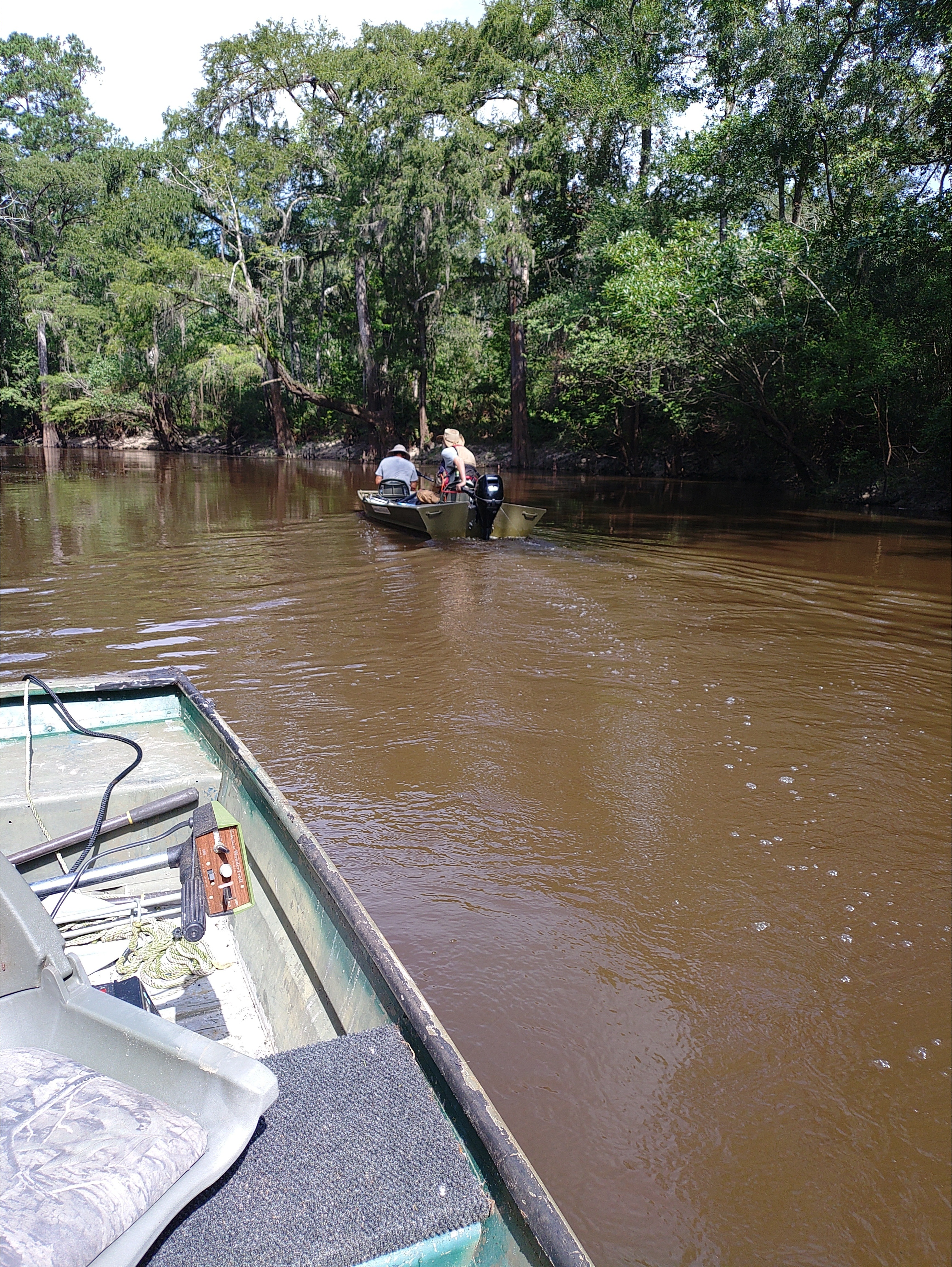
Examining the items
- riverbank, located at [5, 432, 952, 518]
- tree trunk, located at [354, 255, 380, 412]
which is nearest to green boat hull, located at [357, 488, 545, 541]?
riverbank, located at [5, 432, 952, 518]

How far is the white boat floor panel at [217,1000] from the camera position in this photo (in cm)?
265

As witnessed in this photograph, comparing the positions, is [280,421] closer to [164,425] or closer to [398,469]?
[164,425]

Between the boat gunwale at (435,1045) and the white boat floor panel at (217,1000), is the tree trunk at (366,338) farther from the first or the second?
the boat gunwale at (435,1045)

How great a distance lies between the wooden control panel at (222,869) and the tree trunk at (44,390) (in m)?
41.7

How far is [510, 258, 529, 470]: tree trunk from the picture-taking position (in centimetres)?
2697

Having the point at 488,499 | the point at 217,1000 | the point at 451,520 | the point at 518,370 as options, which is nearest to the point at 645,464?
the point at 518,370

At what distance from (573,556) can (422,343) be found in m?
19.9

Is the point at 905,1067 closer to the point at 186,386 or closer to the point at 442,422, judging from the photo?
the point at 186,386

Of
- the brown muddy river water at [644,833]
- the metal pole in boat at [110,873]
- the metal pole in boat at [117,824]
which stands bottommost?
the brown muddy river water at [644,833]

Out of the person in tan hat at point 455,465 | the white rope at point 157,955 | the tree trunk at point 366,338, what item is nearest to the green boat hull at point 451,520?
the person in tan hat at point 455,465

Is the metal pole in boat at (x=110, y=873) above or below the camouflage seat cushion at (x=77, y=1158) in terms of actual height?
below

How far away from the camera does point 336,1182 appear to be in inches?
63.5

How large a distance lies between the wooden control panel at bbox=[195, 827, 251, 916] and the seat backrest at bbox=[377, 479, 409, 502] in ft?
38.6

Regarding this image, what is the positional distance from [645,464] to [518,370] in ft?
18.5
